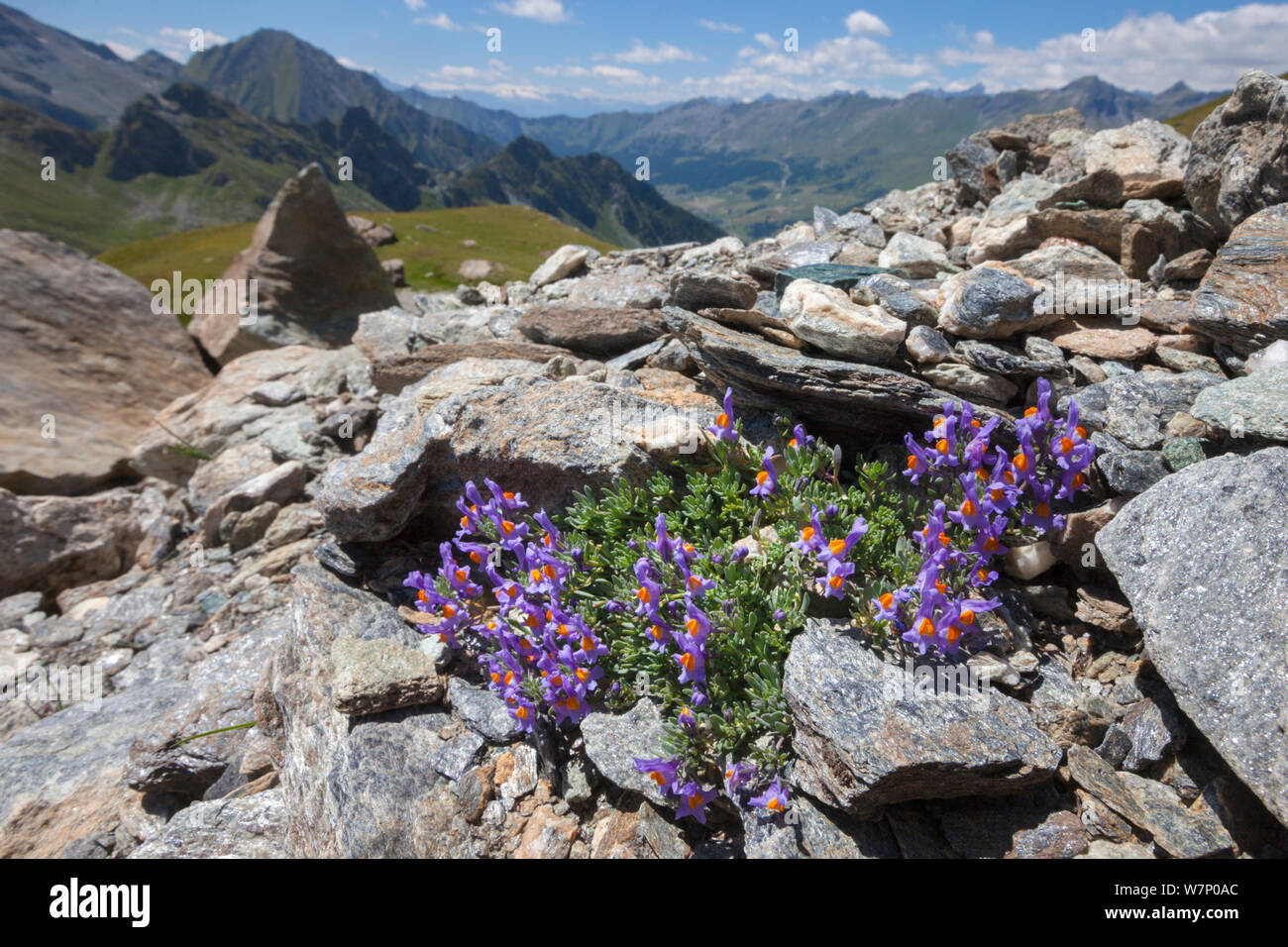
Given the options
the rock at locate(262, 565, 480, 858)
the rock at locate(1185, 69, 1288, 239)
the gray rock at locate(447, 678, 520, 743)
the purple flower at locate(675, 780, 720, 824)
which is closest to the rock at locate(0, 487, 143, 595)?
the rock at locate(262, 565, 480, 858)

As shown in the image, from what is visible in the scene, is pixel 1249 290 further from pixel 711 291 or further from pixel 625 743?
pixel 625 743

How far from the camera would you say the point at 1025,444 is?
5.20 meters

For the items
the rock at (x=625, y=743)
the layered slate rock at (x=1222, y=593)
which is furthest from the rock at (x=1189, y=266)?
the rock at (x=625, y=743)

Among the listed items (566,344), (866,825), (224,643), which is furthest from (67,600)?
(866,825)

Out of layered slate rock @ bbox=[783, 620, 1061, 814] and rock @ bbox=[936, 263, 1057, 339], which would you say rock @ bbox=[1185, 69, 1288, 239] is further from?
layered slate rock @ bbox=[783, 620, 1061, 814]

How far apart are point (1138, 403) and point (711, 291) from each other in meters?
4.44

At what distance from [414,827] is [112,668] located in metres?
5.72

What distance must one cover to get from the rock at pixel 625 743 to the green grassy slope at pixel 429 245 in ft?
157

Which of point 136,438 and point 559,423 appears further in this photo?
point 136,438

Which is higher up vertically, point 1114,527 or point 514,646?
point 1114,527

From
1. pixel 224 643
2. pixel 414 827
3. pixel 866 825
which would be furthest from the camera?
pixel 224 643

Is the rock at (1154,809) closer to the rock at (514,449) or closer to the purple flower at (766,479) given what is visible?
the purple flower at (766,479)

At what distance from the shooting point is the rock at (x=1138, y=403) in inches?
215

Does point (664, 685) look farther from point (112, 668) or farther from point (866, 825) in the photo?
point (112, 668)
